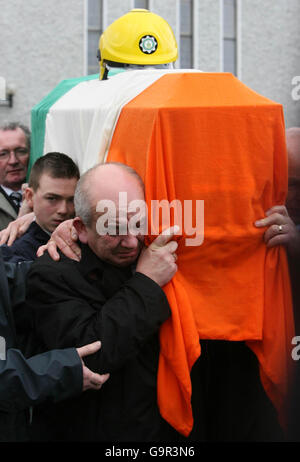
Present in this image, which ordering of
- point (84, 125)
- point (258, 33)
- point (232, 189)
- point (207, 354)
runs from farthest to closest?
point (258, 33), point (84, 125), point (207, 354), point (232, 189)

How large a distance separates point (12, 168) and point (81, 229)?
192 cm

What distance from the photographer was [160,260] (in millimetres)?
2055

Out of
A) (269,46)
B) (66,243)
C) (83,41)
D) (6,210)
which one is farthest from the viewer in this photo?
(269,46)

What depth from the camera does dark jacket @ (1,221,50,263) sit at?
254 centimetres

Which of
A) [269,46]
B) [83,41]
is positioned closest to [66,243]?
[83,41]

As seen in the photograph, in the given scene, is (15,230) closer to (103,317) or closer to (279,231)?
(103,317)

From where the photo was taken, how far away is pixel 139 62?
2928 millimetres

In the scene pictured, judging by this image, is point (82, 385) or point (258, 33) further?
point (258, 33)

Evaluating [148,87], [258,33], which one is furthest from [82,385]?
[258,33]

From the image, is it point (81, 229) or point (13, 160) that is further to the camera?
point (13, 160)

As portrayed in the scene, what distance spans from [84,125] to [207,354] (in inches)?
40.4

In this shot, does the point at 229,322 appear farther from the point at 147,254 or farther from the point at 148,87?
the point at 148,87

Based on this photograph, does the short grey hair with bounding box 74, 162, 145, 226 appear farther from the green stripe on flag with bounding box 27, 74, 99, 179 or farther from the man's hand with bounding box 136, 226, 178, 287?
the green stripe on flag with bounding box 27, 74, 99, 179

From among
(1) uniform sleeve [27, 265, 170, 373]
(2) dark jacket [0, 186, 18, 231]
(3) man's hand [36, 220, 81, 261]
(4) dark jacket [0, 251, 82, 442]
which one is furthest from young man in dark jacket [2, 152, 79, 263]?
(2) dark jacket [0, 186, 18, 231]
